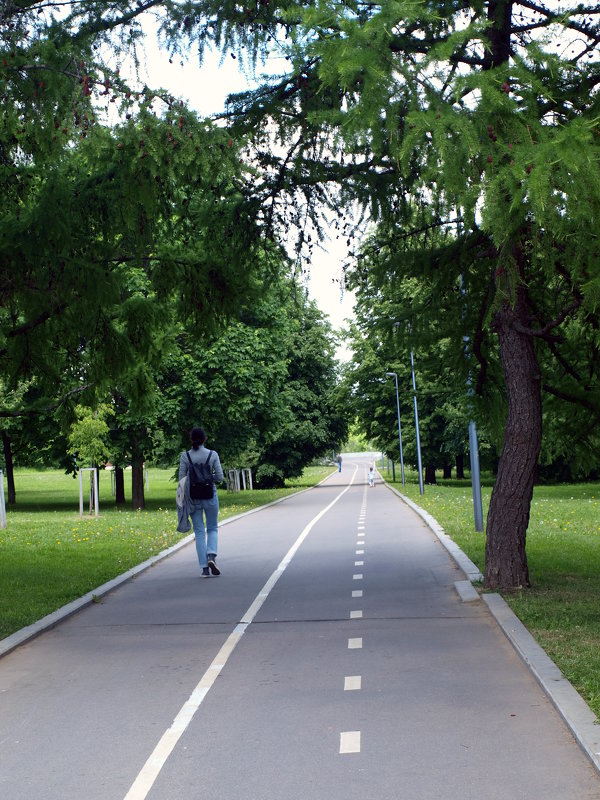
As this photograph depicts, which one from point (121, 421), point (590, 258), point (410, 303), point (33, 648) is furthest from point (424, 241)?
point (121, 421)

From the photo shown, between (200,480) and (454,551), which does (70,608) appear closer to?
(200,480)

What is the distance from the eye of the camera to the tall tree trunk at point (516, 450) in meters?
10.6

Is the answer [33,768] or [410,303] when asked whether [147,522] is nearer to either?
[410,303]

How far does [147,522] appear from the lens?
995 inches

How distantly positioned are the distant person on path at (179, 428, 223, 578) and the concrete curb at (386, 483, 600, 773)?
12.0ft

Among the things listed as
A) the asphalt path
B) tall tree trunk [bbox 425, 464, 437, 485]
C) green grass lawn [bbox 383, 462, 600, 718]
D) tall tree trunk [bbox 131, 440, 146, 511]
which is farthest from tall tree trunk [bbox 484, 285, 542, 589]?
tall tree trunk [bbox 425, 464, 437, 485]

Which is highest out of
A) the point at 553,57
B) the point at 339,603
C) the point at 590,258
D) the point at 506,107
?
the point at 553,57

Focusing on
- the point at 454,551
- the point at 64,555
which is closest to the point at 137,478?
the point at 64,555

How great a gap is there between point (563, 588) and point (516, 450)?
162cm

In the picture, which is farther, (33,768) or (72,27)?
(72,27)

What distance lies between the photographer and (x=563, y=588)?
423 inches

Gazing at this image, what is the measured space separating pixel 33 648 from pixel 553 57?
6278 millimetres

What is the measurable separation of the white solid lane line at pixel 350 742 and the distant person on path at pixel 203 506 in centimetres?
785

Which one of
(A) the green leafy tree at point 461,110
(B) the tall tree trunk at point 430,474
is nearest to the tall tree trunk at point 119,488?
(B) the tall tree trunk at point 430,474
